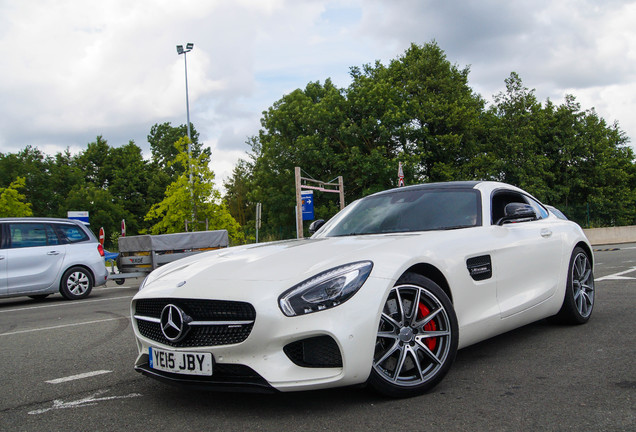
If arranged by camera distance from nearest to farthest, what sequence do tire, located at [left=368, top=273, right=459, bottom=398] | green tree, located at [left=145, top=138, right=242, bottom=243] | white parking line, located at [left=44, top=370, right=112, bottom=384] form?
tire, located at [left=368, top=273, right=459, bottom=398] → white parking line, located at [left=44, top=370, right=112, bottom=384] → green tree, located at [left=145, top=138, right=242, bottom=243]

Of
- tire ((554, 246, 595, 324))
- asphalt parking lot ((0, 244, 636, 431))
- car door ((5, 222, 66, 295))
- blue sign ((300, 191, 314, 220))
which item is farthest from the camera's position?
blue sign ((300, 191, 314, 220))

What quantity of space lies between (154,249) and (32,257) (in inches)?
107

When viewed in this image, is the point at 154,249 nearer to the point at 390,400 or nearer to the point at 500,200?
the point at 500,200


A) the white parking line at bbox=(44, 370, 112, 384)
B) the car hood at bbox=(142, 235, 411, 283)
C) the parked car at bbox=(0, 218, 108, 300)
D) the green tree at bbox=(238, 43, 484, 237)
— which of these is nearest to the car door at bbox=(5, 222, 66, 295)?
the parked car at bbox=(0, 218, 108, 300)

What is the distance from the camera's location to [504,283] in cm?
420

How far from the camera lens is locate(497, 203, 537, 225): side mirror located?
443 centimetres

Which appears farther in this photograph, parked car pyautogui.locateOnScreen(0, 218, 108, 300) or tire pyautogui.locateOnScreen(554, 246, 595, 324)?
parked car pyautogui.locateOnScreen(0, 218, 108, 300)

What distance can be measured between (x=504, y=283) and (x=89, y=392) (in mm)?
2955

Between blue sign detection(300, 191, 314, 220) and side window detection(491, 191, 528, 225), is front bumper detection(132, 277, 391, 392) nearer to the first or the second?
side window detection(491, 191, 528, 225)

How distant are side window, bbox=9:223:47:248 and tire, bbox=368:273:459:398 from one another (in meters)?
9.66

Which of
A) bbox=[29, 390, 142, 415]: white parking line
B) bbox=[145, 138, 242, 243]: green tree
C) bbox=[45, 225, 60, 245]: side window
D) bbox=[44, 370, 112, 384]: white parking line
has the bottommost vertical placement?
bbox=[44, 370, 112, 384]: white parking line

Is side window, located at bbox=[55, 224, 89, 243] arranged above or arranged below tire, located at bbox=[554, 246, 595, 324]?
above

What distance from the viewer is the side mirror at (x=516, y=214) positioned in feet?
14.5

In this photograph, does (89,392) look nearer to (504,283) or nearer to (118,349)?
(118,349)
